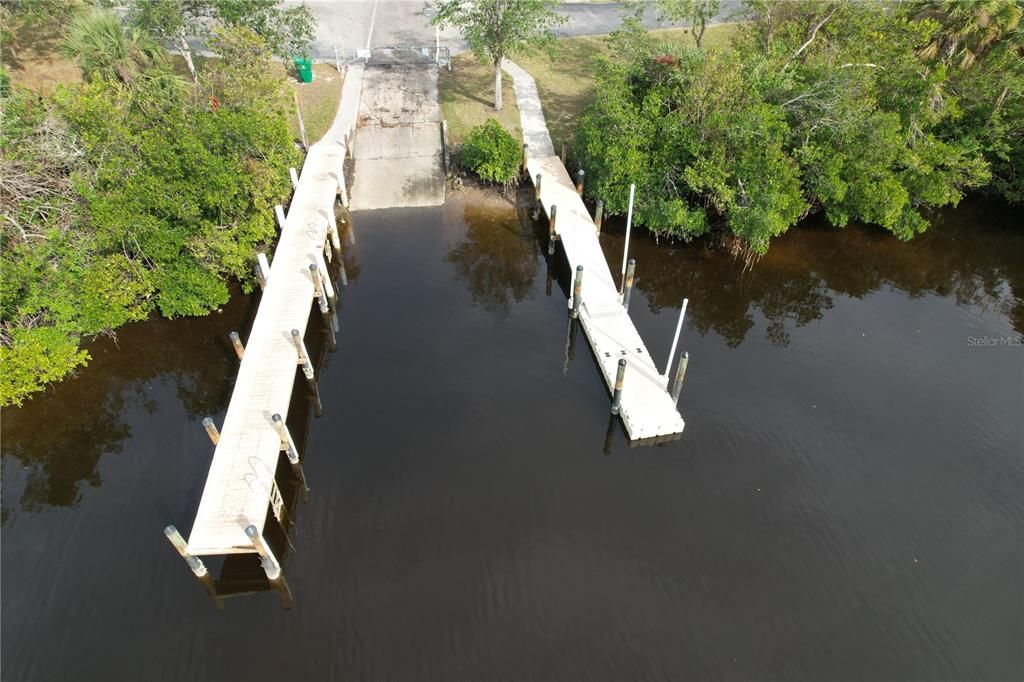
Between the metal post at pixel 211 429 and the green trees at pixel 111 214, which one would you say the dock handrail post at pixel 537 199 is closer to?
the green trees at pixel 111 214

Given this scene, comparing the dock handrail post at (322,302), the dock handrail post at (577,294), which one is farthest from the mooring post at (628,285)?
the dock handrail post at (322,302)

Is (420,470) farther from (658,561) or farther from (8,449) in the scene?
(8,449)

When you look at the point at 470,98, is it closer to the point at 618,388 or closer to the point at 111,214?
the point at 111,214

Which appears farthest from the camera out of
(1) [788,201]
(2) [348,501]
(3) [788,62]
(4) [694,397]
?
(3) [788,62]

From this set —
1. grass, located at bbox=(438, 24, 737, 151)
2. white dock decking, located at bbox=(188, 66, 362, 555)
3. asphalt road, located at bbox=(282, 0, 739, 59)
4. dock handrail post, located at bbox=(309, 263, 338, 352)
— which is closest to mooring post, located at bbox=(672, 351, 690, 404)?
white dock decking, located at bbox=(188, 66, 362, 555)

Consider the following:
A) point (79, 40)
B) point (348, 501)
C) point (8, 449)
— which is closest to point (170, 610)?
point (348, 501)

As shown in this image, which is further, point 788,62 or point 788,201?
point 788,62
